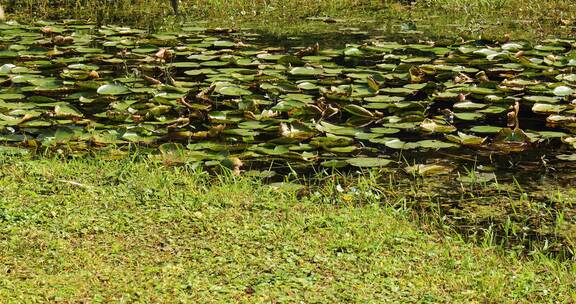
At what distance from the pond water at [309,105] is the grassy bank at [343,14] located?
3.58 feet

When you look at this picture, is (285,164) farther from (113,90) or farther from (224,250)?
(113,90)

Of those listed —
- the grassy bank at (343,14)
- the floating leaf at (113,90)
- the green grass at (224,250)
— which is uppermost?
the grassy bank at (343,14)

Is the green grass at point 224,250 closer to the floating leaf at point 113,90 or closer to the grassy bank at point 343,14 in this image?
the floating leaf at point 113,90

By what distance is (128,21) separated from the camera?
8.31 metres

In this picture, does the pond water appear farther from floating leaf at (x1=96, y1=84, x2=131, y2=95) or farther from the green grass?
the green grass

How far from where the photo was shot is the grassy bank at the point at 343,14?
26.4ft

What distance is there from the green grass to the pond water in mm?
490

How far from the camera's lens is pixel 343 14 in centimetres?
896

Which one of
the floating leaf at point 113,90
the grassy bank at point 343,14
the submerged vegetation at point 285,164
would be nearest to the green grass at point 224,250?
the submerged vegetation at point 285,164

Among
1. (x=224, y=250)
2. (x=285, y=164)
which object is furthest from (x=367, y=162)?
(x=224, y=250)

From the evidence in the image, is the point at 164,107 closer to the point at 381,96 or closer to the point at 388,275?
the point at 381,96

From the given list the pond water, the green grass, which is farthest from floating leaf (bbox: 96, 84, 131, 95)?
the green grass

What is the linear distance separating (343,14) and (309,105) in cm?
407

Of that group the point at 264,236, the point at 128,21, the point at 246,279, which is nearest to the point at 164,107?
the point at 264,236
